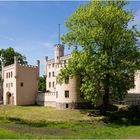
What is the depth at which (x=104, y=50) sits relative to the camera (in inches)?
1922

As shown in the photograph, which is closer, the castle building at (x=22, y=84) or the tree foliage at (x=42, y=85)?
the castle building at (x=22, y=84)

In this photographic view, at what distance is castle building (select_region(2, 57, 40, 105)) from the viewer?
68.8 metres

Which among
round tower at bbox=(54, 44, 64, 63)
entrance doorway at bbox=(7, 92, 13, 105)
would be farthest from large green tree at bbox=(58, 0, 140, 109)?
round tower at bbox=(54, 44, 64, 63)

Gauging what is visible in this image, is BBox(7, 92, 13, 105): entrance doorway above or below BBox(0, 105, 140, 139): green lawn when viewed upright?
above

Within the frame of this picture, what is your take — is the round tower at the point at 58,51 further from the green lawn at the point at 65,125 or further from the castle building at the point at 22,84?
the green lawn at the point at 65,125

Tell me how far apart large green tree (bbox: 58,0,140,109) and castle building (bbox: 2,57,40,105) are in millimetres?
20543

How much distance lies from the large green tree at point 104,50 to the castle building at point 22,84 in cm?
2054

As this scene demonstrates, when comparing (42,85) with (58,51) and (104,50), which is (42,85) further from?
(104,50)

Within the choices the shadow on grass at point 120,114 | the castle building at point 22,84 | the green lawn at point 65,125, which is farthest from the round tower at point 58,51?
the green lawn at point 65,125

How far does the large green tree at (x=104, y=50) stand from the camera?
46406 millimetres

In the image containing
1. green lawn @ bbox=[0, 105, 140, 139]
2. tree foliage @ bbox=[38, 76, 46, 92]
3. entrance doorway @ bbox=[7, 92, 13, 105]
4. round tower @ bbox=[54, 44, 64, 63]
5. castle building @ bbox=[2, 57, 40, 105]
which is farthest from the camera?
tree foliage @ bbox=[38, 76, 46, 92]

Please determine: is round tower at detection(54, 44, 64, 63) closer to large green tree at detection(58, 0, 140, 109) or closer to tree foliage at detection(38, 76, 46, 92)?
tree foliage at detection(38, 76, 46, 92)

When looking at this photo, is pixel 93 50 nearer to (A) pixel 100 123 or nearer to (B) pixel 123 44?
Answer: (B) pixel 123 44

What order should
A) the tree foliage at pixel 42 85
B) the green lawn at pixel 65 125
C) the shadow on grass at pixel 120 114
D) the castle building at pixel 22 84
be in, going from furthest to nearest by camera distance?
the tree foliage at pixel 42 85 → the castle building at pixel 22 84 → the shadow on grass at pixel 120 114 → the green lawn at pixel 65 125
